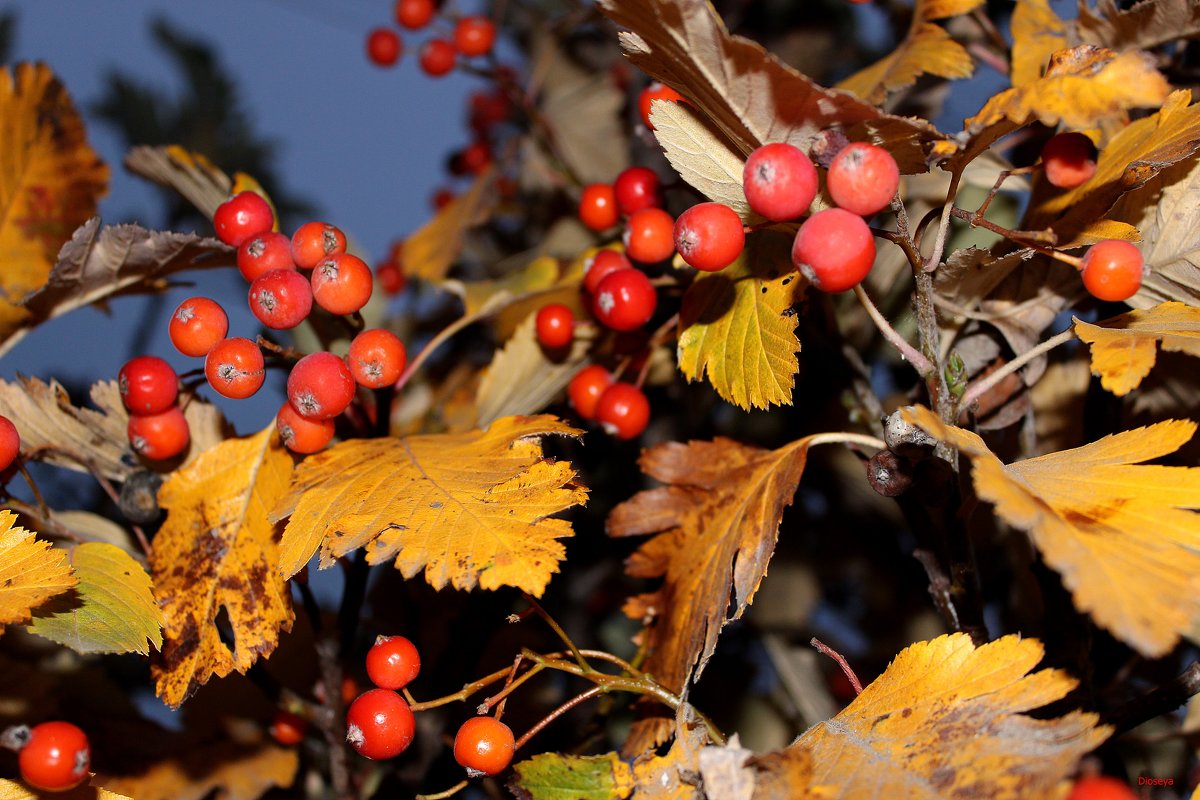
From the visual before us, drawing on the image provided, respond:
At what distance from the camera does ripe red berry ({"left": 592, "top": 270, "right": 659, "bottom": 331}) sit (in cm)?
66

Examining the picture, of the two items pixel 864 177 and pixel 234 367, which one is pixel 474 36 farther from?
pixel 864 177

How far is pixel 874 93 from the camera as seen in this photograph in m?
0.65

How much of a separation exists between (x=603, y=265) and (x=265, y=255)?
0.24 metres

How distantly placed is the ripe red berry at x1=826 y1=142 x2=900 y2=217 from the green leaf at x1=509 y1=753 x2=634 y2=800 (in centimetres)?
33

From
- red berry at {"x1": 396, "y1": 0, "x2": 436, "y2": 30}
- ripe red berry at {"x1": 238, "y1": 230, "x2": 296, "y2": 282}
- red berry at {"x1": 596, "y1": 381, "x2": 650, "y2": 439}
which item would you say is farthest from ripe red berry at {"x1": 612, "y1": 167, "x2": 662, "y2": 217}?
red berry at {"x1": 396, "y1": 0, "x2": 436, "y2": 30}

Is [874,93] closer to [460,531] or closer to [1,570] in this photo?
[460,531]

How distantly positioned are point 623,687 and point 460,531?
0.41 ft

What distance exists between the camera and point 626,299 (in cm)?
66

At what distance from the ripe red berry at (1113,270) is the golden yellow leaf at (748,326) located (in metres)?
0.15

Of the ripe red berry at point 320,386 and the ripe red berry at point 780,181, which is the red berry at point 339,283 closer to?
the ripe red berry at point 320,386

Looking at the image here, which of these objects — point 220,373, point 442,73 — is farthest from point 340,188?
point 220,373

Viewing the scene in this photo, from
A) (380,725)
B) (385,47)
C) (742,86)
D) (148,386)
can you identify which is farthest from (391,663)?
(385,47)

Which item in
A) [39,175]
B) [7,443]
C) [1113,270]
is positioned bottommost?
[1113,270]

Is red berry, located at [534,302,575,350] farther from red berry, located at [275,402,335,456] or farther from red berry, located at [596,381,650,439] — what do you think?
red berry, located at [275,402,335,456]
